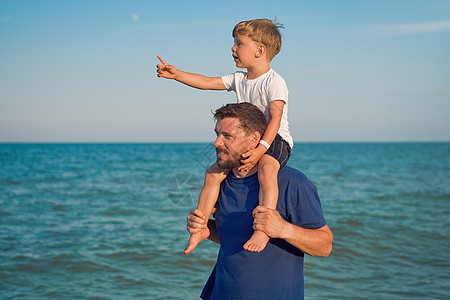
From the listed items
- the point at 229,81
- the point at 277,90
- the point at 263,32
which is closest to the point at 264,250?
the point at 277,90

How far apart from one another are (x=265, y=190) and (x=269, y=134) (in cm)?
34

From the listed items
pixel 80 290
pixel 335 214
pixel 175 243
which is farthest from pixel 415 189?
pixel 80 290

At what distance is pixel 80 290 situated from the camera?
23.2 feet

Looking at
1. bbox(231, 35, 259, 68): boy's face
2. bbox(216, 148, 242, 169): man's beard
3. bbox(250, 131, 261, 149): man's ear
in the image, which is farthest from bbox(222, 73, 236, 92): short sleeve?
bbox(216, 148, 242, 169): man's beard

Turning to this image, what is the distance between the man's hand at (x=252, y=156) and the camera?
2.25 m

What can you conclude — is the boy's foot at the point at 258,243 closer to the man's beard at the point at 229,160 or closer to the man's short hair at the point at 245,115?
the man's beard at the point at 229,160

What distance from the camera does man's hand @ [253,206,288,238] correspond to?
1997mm

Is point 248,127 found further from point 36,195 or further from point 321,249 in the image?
point 36,195

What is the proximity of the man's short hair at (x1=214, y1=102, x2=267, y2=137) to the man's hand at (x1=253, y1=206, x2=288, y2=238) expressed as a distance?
1.47ft

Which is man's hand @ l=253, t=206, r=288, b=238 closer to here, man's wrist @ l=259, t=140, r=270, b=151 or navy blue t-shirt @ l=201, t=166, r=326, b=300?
navy blue t-shirt @ l=201, t=166, r=326, b=300

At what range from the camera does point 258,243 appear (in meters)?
2.03

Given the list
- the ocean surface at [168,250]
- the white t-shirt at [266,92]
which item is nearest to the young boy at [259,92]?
the white t-shirt at [266,92]

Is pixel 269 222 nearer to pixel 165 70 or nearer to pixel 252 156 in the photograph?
pixel 252 156

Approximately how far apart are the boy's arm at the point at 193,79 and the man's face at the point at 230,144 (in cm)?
65
